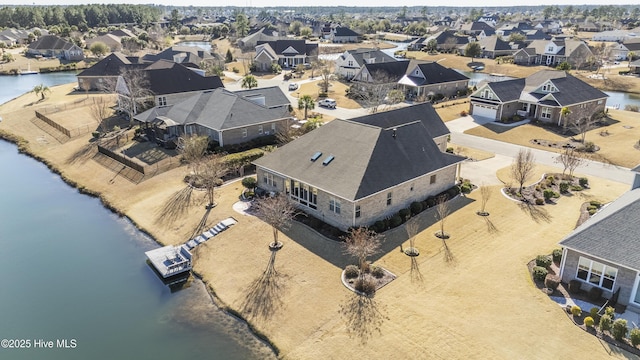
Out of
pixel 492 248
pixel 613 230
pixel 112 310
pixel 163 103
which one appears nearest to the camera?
pixel 613 230

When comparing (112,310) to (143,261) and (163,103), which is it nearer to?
(143,261)

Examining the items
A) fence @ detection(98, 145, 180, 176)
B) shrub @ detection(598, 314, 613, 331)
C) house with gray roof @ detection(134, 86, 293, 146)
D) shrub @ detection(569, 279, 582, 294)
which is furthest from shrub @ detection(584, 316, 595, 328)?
fence @ detection(98, 145, 180, 176)

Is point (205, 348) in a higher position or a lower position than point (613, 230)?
lower

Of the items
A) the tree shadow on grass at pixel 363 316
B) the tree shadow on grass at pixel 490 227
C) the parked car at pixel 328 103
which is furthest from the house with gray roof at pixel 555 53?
the tree shadow on grass at pixel 363 316

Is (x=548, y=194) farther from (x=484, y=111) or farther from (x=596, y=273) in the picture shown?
(x=484, y=111)

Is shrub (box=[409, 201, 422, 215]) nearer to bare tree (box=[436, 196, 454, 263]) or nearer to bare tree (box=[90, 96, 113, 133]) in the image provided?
bare tree (box=[436, 196, 454, 263])

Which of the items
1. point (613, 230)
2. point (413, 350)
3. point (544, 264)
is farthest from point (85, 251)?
point (613, 230)

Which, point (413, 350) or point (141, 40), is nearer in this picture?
point (413, 350)

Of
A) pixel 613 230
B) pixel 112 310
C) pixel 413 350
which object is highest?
pixel 613 230
